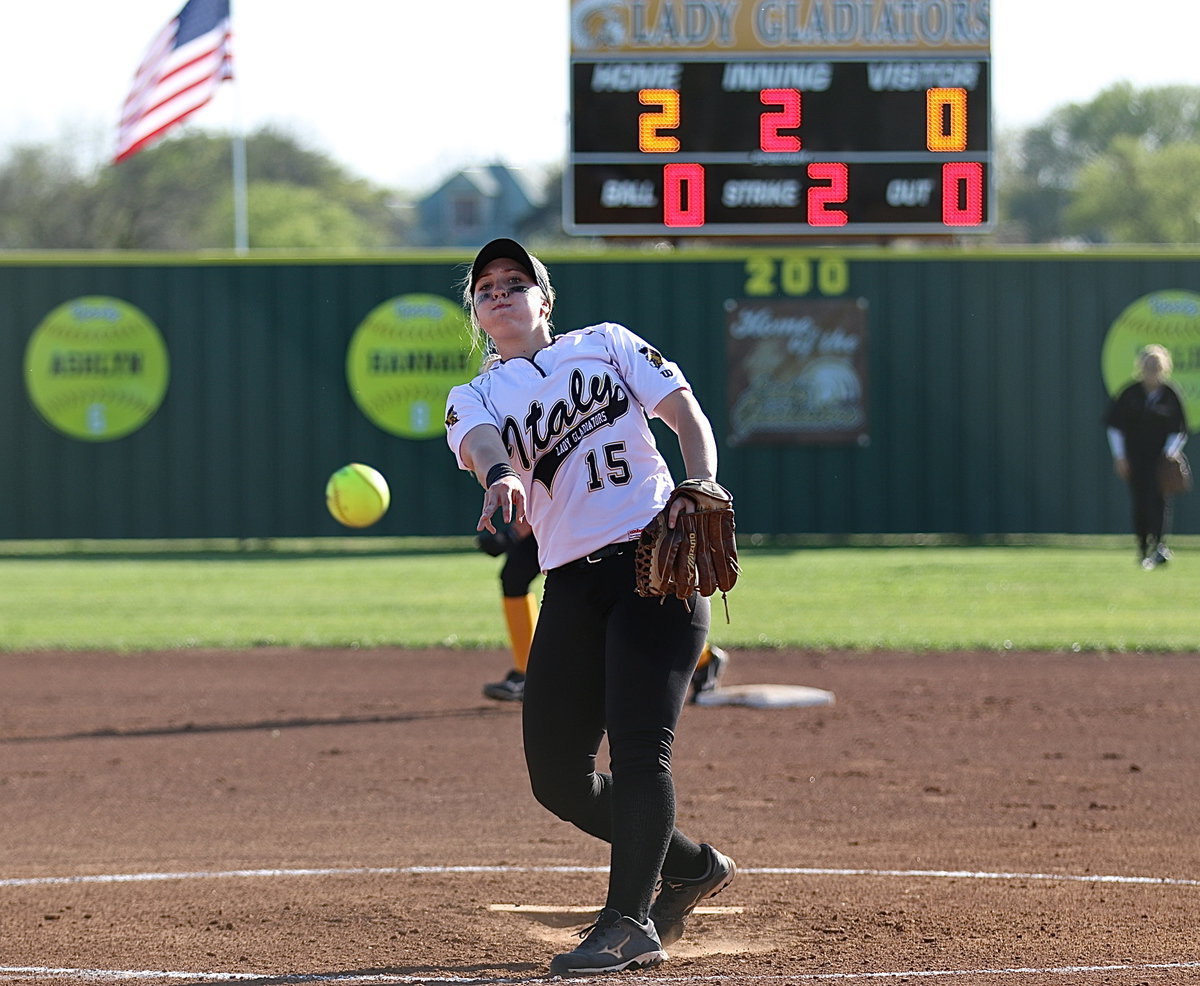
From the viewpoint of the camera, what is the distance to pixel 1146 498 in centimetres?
1528

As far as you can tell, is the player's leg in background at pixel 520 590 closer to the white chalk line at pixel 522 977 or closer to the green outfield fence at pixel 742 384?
the white chalk line at pixel 522 977

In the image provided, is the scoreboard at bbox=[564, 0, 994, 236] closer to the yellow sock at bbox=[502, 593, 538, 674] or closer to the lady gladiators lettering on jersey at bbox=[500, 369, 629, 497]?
the yellow sock at bbox=[502, 593, 538, 674]

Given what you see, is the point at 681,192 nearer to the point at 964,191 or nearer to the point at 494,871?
the point at 964,191

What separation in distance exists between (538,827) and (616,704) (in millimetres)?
2197

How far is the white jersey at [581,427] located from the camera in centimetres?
409

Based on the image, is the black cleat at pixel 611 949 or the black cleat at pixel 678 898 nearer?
the black cleat at pixel 611 949

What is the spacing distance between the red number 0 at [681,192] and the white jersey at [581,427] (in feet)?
27.2

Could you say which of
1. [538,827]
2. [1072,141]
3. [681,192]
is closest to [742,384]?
[681,192]

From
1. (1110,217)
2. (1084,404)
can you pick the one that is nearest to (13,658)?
(1084,404)

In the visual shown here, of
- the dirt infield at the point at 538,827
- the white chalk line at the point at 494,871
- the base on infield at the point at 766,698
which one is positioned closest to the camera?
the dirt infield at the point at 538,827

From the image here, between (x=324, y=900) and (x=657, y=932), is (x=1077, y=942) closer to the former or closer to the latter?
(x=657, y=932)

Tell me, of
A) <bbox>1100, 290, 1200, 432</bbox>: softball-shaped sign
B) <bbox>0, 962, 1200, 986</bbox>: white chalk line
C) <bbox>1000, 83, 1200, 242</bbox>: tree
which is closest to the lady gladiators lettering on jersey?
<bbox>0, 962, 1200, 986</bbox>: white chalk line

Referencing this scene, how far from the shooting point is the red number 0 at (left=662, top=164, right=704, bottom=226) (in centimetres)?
1227

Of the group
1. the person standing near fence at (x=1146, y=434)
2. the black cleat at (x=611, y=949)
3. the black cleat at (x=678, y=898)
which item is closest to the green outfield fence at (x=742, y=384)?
the person standing near fence at (x=1146, y=434)
